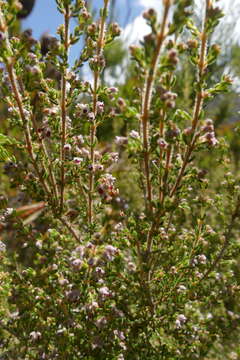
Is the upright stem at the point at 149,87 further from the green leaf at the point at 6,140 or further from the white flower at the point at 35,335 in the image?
the white flower at the point at 35,335

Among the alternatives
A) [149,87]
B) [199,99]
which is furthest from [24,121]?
[199,99]

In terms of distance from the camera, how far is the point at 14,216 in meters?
2.18

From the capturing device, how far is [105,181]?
2.25 meters

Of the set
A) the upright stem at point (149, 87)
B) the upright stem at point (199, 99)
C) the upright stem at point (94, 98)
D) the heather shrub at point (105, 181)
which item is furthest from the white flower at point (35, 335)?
the upright stem at point (199, 99)

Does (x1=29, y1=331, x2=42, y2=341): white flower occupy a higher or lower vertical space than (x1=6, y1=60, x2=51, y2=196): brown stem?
lower

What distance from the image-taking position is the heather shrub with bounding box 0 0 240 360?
170cm

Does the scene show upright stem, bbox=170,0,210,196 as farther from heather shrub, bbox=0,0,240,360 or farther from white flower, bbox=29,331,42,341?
white flower, bbox=29,331,42,341

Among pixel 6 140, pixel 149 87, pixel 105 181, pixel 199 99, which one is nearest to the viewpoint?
pixel 149 87

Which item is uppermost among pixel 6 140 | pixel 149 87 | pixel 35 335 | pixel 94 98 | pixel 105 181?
pixel 94 98

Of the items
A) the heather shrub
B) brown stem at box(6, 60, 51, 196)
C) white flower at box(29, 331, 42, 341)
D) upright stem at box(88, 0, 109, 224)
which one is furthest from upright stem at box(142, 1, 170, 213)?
white flower at box(29, 331, 42, 341)

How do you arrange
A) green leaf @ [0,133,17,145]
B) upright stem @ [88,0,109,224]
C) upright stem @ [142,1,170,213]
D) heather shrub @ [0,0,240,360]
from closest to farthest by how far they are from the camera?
upright stem @ [142,1,170,213], heather shrub @ [0,0,240,360], green leaf @ [0,133,17,145], upright stem @ [88,0,109,224]

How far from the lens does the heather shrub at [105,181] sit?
170 cm

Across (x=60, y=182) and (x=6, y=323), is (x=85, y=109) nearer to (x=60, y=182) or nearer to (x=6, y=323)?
(x=60, y=182)

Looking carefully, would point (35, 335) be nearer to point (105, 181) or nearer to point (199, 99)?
point (105, 181)
